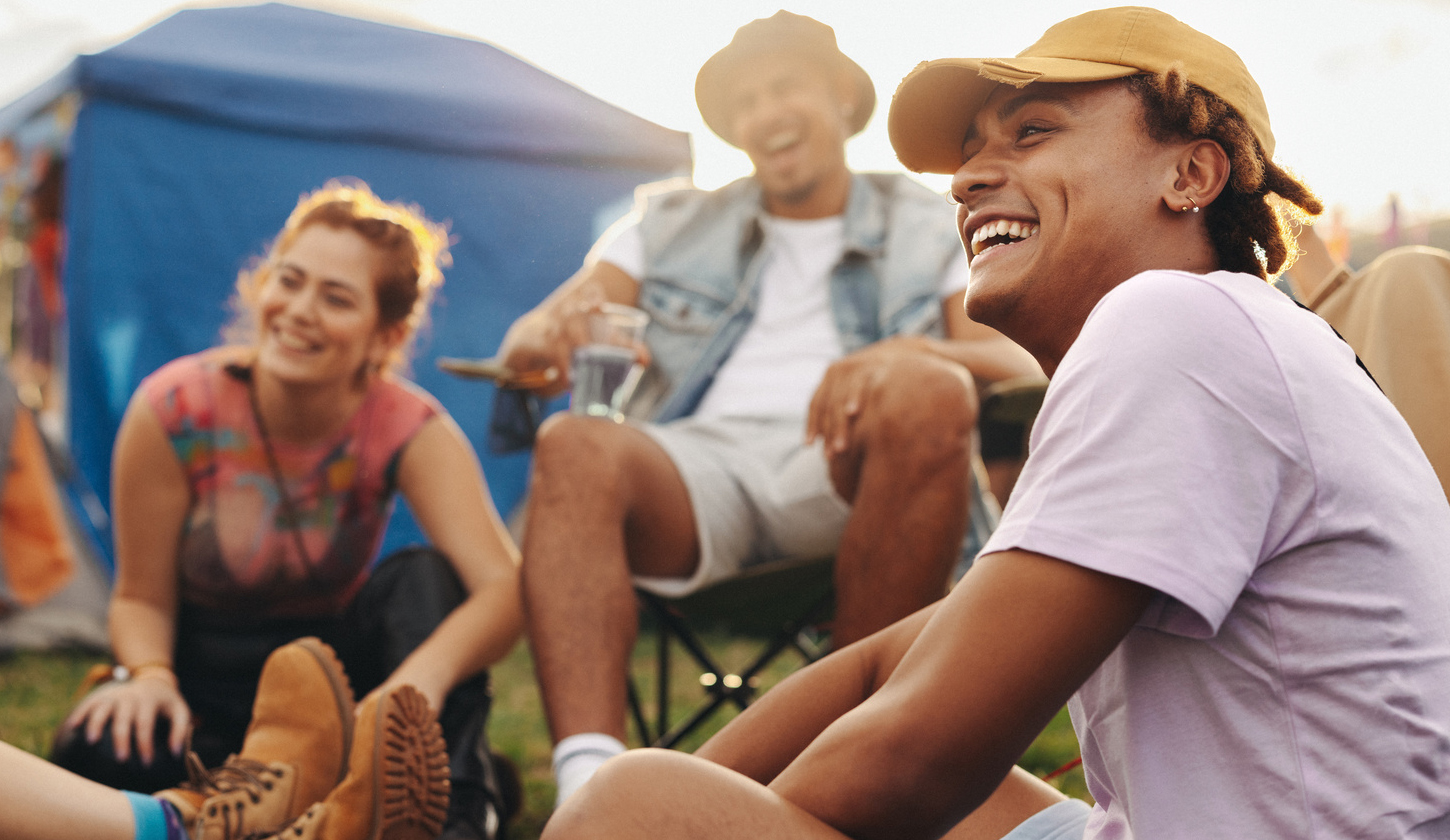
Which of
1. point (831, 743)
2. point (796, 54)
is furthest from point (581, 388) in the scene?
point (831, 743)

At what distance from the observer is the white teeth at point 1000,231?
3.35 ft

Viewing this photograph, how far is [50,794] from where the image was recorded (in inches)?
53.1

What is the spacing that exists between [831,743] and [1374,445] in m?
0.42

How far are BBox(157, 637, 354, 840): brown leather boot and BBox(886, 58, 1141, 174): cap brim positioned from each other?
1.03 metres

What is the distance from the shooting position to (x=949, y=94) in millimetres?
1137

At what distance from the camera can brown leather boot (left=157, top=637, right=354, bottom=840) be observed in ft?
5.03

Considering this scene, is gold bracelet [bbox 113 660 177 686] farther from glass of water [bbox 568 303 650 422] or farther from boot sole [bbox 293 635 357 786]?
glass of water [bbox 568 303 650 422]

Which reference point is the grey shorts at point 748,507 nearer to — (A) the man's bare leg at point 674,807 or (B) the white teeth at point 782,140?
(B) the white teeth at point 782,140

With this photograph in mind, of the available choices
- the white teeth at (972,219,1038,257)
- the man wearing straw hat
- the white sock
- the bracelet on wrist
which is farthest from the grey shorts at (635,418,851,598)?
the white teeth at (972,219,1038,257)

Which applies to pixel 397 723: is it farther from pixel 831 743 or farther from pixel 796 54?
pixel 796 54

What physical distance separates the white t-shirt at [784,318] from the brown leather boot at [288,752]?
100 centimetres

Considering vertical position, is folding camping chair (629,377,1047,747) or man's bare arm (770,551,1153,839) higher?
man's bare arm (770,551,1153,839)

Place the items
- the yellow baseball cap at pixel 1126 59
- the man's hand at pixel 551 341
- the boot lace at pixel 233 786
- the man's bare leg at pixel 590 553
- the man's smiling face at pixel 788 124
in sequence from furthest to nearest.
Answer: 1. the man's smiling face at pixel 788 124
2. the man's hand at pixel 551 341
3. the man's bare leg at pixel 590 553
4. the boot lace at pixel 233 786
5. the yellow baseball cap at pixel 1126 59

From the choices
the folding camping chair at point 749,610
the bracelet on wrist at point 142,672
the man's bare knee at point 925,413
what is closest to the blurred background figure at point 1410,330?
the man's bare knee at point 925,413
